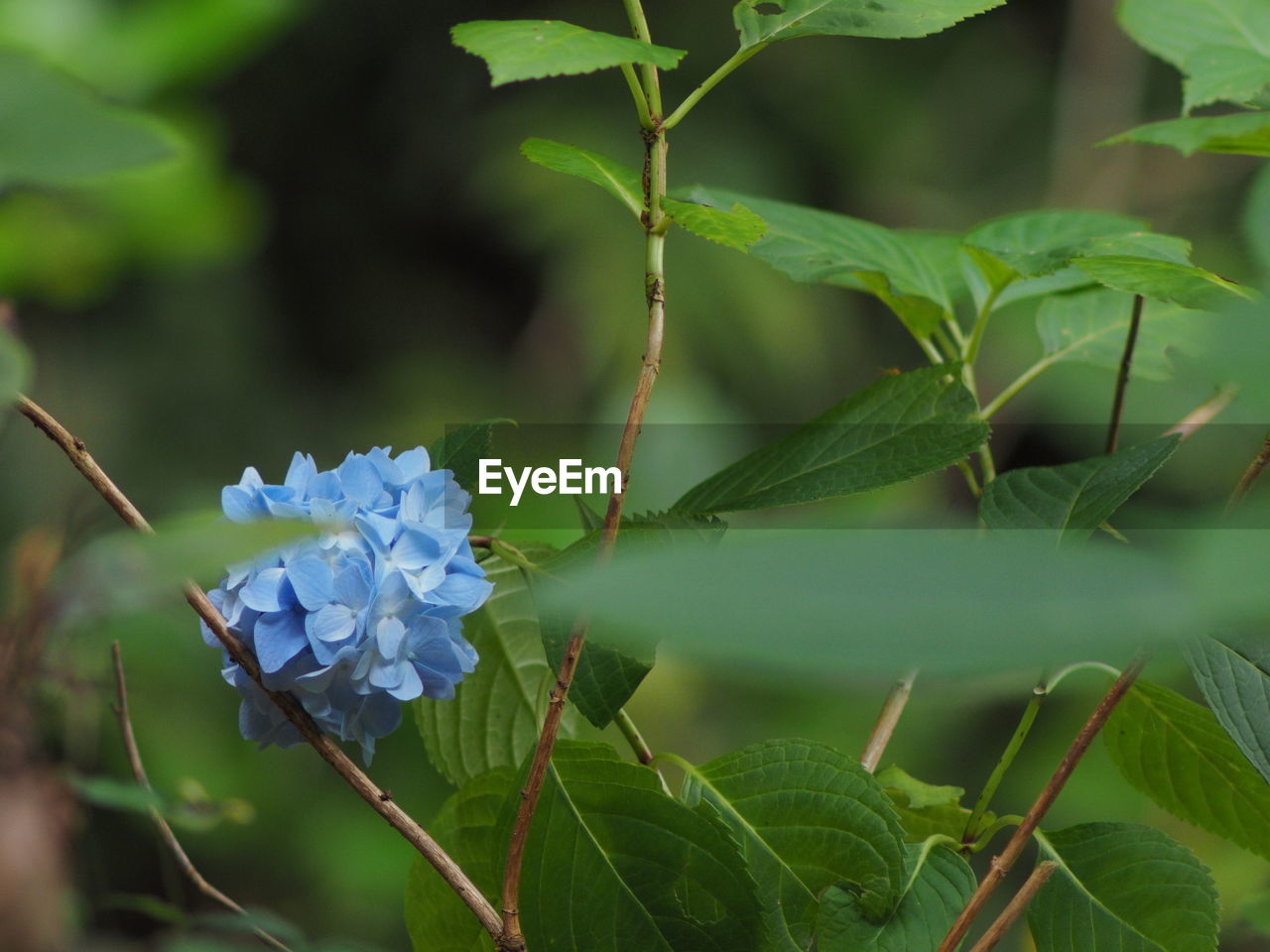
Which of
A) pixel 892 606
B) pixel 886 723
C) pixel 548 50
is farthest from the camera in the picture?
pixel 886 723

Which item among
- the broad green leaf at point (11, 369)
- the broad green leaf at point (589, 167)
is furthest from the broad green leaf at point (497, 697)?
the broad green leaf at point (11, 369)

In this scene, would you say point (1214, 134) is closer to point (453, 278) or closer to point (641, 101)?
point (641, 101)

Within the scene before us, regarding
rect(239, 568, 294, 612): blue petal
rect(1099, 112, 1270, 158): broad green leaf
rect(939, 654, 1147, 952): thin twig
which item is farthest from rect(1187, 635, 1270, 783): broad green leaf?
rect(239, 568, 294, 612): blue petal

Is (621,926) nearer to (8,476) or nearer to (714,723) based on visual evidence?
(714,723)

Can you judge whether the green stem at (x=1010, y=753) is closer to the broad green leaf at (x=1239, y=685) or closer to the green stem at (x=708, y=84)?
the broad green leaf at (x=1239, y=685)

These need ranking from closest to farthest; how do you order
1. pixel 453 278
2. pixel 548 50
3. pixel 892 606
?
1. pixel 892 606
2. pixel 548 50
3. pixel 453 278

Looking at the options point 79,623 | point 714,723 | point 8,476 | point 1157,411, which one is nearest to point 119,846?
point 8,476

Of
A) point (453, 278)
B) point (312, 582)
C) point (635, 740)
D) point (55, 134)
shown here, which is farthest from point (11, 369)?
point (453, 278)
